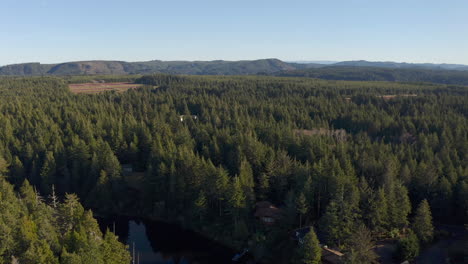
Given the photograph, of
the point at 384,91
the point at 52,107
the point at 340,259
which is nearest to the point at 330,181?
the point at 340,259

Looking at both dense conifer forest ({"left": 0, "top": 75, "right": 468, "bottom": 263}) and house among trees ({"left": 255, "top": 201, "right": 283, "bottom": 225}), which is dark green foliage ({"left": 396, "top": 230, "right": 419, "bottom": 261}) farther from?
house among trees ({"left": 255, "top": 201, "right": 283, "bottom": 225})

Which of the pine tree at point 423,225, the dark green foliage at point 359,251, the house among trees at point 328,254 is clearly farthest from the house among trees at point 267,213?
the pine tree at point 423,225

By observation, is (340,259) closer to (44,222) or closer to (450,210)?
(450,210)

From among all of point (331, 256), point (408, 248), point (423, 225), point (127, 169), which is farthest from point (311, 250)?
point (127, 169)

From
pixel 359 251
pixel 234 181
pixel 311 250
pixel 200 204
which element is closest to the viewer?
pixel 359 251

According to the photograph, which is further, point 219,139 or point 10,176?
point 219,139

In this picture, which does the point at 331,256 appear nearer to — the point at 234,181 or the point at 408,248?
the point at 408,248
